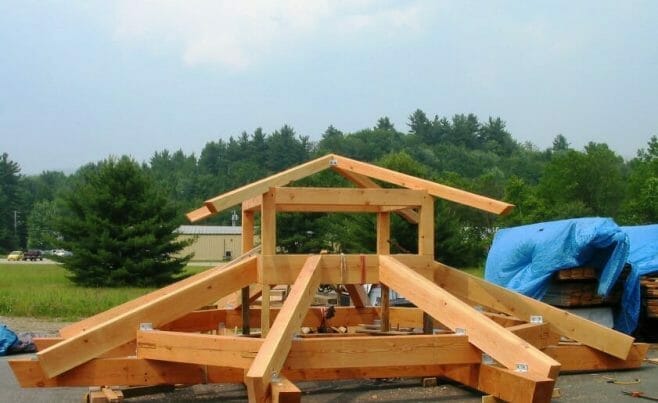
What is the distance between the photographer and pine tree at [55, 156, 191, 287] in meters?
37.6

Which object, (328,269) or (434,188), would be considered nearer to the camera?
(328,269)

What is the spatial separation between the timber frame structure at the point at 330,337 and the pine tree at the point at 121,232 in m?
30.0

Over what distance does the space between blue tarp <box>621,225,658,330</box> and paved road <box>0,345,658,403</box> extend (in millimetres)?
3177

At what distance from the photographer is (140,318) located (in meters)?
6.95

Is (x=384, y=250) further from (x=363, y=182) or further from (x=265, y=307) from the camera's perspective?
(x=265, y=307)

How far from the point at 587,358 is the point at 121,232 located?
32162mm

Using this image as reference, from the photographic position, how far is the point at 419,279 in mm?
6988

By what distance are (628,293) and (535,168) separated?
99.2 meters

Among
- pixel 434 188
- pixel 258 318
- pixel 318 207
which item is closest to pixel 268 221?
pixel 318 207

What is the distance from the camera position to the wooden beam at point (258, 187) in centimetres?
675

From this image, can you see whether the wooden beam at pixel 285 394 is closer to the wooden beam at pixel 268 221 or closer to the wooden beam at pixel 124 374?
the wooden beam at pixel 124 374

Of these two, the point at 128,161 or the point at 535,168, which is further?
the point at 535,168

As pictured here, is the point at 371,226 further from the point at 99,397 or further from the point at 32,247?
the point at 32,247

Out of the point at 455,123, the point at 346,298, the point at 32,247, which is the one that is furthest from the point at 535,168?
the point at 346,298
